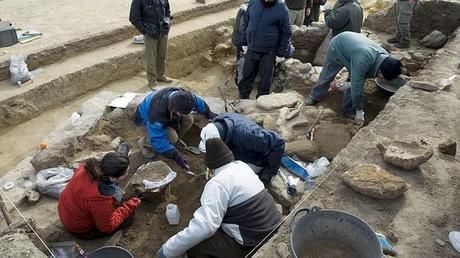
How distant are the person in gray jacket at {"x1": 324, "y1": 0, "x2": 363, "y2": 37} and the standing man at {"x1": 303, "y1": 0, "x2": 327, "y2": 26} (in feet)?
7.88

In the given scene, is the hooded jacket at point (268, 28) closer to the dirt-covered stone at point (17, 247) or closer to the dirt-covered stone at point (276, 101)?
the dirt-covered stone at point (276, 101)

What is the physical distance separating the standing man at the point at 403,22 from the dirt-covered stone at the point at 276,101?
143 inches

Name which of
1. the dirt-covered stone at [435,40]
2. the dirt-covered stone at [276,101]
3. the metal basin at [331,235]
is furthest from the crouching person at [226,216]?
the dirt-covered stone at [435,40]

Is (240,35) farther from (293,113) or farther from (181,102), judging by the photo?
(181,102)

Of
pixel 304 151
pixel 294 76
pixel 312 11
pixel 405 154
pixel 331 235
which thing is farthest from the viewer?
pixel 312 11

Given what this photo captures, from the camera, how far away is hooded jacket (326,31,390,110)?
5562 millimetres

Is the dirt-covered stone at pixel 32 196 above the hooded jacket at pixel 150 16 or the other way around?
the other way around

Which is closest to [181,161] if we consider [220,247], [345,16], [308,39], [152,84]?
[220,247]

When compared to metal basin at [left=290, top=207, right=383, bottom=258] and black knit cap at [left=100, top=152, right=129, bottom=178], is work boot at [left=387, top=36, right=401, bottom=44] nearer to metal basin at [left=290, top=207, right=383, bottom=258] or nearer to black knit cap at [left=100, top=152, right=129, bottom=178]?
metal basin at [left=290, top=207, right=383, bottom=258]

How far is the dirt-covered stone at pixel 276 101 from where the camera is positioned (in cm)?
611

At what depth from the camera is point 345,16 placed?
688 cm

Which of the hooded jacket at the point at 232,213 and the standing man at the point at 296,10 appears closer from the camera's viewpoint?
the hooded jacket at the point at 232,213

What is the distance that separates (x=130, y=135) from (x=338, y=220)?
360 centimetres

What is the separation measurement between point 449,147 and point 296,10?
5.21 meters
